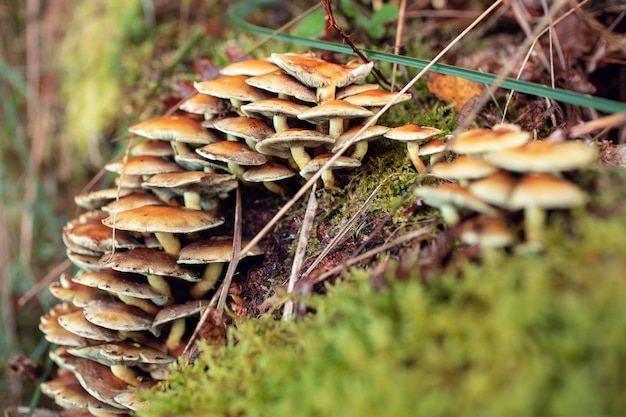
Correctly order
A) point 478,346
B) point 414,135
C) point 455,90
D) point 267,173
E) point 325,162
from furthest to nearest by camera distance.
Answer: point 455,90 < point 267,173 < point 325,162 < point 414,135 < point 478,346

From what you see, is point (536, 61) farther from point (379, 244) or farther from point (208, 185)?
point (208, 185)

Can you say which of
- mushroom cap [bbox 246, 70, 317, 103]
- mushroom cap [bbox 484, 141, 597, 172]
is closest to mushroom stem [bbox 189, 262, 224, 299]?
mushroom cap [bbox 246, 70, 317, 103]

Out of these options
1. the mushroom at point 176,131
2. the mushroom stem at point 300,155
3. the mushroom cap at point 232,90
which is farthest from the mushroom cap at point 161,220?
the mushroom cap at point 232,90

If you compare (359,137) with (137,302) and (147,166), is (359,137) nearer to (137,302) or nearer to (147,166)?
(147,166)

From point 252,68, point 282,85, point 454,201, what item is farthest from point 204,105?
point 454,201

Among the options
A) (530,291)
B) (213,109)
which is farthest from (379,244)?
(213,109)

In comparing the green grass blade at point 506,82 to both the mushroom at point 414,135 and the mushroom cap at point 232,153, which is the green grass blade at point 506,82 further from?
the mushroom cap at point 232,153
